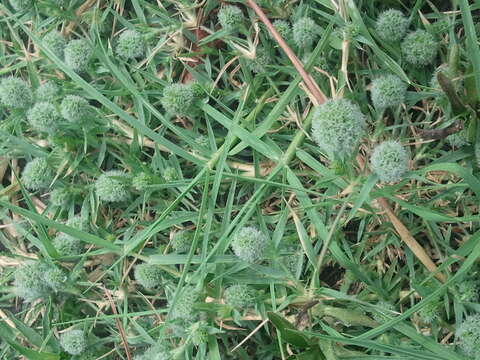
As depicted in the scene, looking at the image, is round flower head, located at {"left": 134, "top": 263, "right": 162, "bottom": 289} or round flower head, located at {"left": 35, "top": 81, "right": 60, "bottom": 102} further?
round flower head, located at {"left": 35, "top": 81, "right": 60, "bottom": 102}

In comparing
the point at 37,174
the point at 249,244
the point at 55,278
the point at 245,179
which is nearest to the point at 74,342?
the point at 55,278

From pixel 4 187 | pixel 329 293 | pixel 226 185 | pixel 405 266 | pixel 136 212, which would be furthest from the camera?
pixel 4 187

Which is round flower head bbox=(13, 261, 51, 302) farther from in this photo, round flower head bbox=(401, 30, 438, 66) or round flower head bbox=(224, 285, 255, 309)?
round flower head bbox=(401, 30, 438, 66)

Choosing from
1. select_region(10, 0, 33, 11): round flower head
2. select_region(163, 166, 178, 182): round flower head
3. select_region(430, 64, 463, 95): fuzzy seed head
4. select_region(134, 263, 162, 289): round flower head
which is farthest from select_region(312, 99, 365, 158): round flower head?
select_region(10, 0, 33, 11): round flower head

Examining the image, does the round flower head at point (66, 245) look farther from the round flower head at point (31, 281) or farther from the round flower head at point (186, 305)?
the round flower head at point (186, 305)

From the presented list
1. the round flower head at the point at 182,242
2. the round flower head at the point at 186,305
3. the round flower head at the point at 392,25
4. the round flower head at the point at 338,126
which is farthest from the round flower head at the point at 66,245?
the round flower head at the point at 392,25

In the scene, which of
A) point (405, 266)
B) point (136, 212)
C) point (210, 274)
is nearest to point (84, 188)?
point (136, 212)

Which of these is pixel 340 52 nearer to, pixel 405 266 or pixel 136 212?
pixel 405 266
